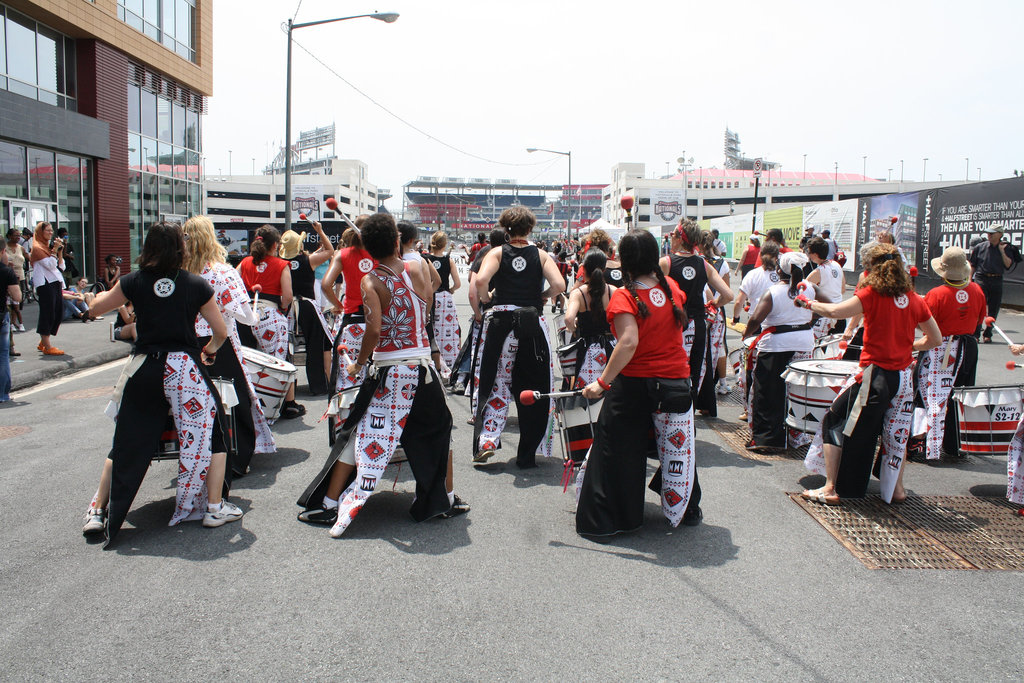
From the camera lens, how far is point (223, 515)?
4523 mm

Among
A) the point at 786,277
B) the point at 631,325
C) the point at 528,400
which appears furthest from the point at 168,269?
the point at 786,277

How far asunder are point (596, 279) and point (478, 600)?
290cm

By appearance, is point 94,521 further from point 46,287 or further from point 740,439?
point 46,287

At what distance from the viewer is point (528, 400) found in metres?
4.28

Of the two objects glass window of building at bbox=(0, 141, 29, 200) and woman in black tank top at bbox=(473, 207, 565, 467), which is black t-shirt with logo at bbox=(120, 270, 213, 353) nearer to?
woman in black tank top at bbox=(473, 207, 565, 467)

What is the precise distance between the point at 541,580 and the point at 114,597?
201cm

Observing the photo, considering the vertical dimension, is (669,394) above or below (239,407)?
above

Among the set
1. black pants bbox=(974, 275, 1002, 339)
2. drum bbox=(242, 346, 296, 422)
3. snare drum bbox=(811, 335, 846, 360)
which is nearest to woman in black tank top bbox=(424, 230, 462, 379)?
drum bbox=(242, 346, 296, 422)

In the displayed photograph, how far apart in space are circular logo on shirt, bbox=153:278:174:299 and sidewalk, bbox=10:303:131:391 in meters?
6.52

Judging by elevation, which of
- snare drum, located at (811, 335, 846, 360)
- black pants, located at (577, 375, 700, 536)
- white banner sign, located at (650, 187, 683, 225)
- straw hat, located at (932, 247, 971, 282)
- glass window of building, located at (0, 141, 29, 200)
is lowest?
black pants, located at (577, 375, 700, 536)

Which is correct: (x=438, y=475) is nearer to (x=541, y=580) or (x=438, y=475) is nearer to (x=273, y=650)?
(x=541, y=580)

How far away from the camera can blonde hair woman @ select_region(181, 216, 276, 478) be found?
525 centimetres

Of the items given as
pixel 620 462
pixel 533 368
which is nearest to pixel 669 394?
pixel 620 462

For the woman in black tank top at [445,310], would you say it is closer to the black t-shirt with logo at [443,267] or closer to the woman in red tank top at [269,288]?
the black t-shirt with logo at [443,267]
